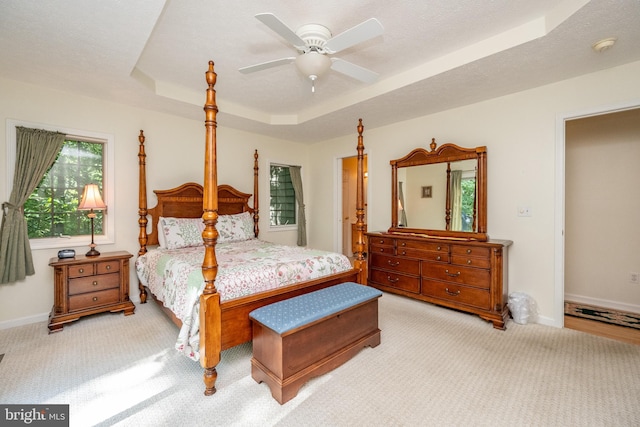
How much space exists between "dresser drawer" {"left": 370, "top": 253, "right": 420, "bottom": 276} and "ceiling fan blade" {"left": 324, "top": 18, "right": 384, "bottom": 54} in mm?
2679

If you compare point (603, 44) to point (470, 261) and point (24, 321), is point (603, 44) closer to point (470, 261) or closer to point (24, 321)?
point (470, 261)

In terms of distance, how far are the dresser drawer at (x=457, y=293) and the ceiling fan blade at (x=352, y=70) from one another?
8.18 feet

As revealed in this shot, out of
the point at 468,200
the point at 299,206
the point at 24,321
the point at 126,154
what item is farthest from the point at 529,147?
the point at 24,321

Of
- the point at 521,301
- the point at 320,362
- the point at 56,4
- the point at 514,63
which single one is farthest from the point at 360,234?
the point at 56,4

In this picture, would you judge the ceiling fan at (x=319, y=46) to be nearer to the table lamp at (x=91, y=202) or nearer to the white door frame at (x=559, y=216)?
the white door frame at (x=559, y=216)

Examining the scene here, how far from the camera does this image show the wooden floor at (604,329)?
270 centimetres

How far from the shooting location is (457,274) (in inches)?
128

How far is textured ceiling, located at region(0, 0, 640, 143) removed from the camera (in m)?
2.00

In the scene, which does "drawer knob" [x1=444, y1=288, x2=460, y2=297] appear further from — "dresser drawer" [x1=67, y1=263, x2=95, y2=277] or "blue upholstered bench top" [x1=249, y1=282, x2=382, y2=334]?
"dresser drawer" [x1=67, y1=263, x2=95, y2=277]

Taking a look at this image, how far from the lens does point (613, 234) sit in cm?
349

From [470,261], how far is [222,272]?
2663 millimetres

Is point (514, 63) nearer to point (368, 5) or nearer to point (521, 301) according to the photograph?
point (368, 5)

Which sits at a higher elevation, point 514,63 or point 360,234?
point 514,63

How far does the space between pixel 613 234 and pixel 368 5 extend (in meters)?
4.05
